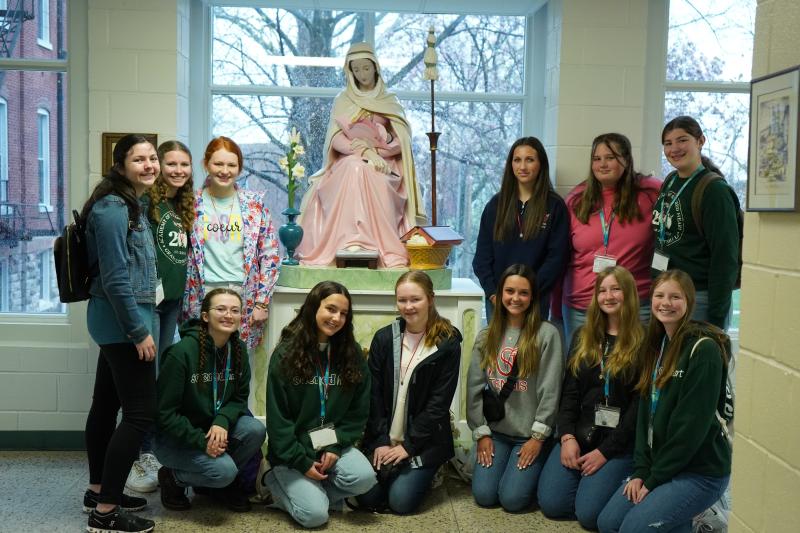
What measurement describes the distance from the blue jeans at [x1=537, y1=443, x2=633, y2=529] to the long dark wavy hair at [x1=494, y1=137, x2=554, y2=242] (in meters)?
0.88

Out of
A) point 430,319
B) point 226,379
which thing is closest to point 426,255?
point 430,319

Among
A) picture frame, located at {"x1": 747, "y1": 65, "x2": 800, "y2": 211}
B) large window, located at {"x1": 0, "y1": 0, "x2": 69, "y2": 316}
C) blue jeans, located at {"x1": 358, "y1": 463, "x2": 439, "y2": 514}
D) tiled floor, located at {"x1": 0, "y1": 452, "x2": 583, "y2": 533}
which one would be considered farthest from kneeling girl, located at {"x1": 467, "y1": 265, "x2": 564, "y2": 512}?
large window, located at {"x1": 0, "y1": 0, "x2": 69, "y2": 316}

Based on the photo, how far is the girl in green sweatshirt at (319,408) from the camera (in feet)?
10.5

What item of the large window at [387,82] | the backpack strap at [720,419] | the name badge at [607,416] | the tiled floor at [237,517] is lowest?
the tiled floor at [237,517]

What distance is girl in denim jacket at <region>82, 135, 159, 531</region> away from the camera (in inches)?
111

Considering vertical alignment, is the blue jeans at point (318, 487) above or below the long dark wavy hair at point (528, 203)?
below

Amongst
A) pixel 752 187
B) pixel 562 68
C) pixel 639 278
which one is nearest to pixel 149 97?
pixel 562 68

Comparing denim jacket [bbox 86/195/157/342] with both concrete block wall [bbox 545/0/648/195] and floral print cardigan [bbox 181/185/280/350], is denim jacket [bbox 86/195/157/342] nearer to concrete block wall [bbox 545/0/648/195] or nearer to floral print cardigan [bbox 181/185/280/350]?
floral print cardigan [bbox 181/185/280/350]

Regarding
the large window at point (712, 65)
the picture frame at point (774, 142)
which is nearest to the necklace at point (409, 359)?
the picture frame at point (774, 142)

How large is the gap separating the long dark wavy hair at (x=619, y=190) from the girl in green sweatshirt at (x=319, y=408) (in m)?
1.07

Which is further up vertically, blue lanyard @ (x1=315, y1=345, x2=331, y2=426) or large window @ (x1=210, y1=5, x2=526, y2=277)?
large window @ (x1=210, y1=5, x2=526, y2=277)

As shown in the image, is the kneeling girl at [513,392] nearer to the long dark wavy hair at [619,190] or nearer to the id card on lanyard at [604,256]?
the id card on lanyard at [604,256]

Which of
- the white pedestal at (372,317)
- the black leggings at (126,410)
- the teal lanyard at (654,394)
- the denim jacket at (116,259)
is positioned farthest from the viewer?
the white pedestal at (372,317)

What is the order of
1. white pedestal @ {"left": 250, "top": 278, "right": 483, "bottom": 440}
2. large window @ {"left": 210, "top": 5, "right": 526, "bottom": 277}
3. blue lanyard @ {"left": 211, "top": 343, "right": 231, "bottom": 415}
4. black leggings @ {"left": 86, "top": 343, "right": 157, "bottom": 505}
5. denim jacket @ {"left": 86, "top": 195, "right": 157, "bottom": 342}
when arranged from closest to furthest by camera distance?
denim jacket @ {"left": 86, "top": 195, "right": 157, "bottom": 342} → black leggings @ {"left": 86, "top": 343, "right": 157, "bottom": 505} → blue lanyard @ {"left": 211, "top": 343, "right": 231, "bottom": 415} → white pedestal @ {"left": 250, "top": 278, "right": 483, "bottom": 440} → large window @ {"left": 210, "top": 5, "right": 526, "bottom": 277}
